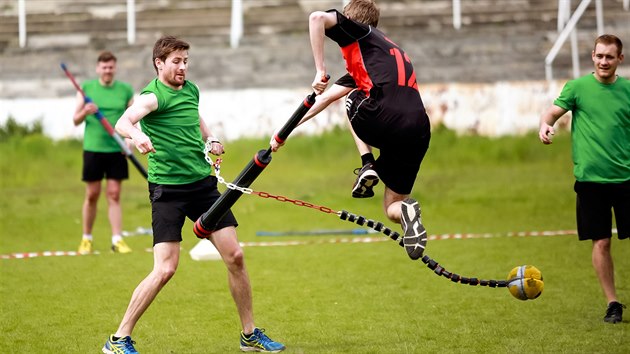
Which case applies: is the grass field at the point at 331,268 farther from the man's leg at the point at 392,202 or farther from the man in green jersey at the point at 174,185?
the man's leg at the point at 392,202

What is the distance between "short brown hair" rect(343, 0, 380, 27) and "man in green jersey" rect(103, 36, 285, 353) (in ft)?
3.81

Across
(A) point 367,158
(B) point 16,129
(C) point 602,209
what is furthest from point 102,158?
(B) point 16,129

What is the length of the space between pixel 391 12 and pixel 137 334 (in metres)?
16.5

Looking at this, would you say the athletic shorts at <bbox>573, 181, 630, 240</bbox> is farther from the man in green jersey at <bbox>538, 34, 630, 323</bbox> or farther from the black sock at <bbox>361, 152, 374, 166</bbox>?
the black sock at <bbox>361, 152, 374, 166</bbox>

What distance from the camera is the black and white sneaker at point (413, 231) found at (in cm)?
721

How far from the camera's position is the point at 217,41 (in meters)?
23.3

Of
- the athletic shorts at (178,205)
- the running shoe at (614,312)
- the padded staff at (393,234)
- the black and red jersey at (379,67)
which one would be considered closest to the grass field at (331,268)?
the running shoe at (614,312)

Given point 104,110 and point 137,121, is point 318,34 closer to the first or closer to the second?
point 137,121

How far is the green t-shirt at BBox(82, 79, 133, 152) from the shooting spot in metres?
12.8

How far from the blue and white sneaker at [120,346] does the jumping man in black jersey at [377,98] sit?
1844 mm

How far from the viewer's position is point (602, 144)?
8.47 metres

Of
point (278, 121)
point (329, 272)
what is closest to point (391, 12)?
point (278, 121)

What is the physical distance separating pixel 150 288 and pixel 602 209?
3.63 meters

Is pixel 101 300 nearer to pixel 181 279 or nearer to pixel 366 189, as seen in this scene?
pixel 181 279
